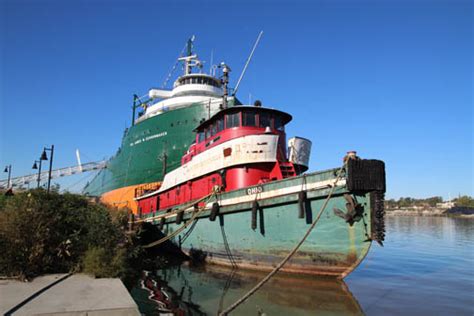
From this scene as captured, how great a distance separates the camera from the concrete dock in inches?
211

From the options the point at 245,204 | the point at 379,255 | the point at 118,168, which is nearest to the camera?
the point at 245,204

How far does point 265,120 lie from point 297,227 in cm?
504

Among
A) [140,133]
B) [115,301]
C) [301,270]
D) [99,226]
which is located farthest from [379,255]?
[140,133]

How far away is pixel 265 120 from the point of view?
45.4 ft

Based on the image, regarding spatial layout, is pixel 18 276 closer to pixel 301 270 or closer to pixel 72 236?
pixel 72 236

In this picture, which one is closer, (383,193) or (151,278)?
(383,193)

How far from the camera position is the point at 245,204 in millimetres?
11562

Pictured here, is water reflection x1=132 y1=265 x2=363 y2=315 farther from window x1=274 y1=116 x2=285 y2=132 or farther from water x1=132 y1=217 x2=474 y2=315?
window x1=274 y1=116 x2=285 y2=132

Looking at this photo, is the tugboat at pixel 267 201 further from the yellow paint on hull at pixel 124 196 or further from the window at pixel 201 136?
the yellow paint on hull at pixel 124 196

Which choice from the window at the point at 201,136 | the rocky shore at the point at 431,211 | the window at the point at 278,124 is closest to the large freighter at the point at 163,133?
the window at the point at 201,136

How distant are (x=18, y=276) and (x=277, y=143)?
8701 millimetres

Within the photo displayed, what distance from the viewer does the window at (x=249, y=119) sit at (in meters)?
13.6

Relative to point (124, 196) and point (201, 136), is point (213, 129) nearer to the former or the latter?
point (201, 136)

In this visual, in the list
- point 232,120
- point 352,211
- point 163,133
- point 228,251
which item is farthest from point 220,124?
point 163,133
